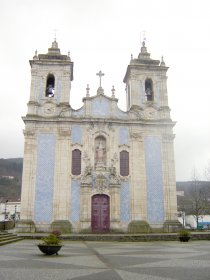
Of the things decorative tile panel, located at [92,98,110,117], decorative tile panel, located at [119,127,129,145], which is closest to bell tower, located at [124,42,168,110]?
decorative tile panel, located at [92,98,110,117]

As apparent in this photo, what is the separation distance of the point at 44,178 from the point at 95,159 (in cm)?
437

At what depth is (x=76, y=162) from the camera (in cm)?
2655

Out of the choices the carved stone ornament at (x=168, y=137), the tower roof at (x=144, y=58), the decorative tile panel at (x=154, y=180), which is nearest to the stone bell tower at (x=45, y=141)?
the tower roof at (x=144, y=58)

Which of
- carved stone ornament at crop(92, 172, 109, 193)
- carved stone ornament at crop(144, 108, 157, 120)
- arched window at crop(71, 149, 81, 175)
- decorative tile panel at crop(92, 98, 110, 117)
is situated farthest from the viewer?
carved stone ornament at crop(144, 108, 157, 120)

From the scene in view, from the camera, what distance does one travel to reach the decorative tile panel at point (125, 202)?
25.5 metres

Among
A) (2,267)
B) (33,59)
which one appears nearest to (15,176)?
(33,59)

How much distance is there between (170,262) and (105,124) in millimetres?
18457

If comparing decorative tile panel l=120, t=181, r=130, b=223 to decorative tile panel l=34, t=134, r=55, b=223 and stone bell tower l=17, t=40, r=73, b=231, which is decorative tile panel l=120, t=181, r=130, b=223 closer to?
stone bell tower l=17, t=40, r=73, b=231

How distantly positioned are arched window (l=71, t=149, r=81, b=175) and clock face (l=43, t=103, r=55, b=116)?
396 centimetres

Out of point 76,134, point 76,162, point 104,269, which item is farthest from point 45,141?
point 104,269

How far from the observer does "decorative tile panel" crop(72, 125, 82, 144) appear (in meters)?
27.1

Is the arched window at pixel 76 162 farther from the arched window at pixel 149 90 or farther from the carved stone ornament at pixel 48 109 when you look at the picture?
the arched window at pixel 149 90

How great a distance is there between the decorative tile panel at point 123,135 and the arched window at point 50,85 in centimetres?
701

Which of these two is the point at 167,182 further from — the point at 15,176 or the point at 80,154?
the point at 15,176
